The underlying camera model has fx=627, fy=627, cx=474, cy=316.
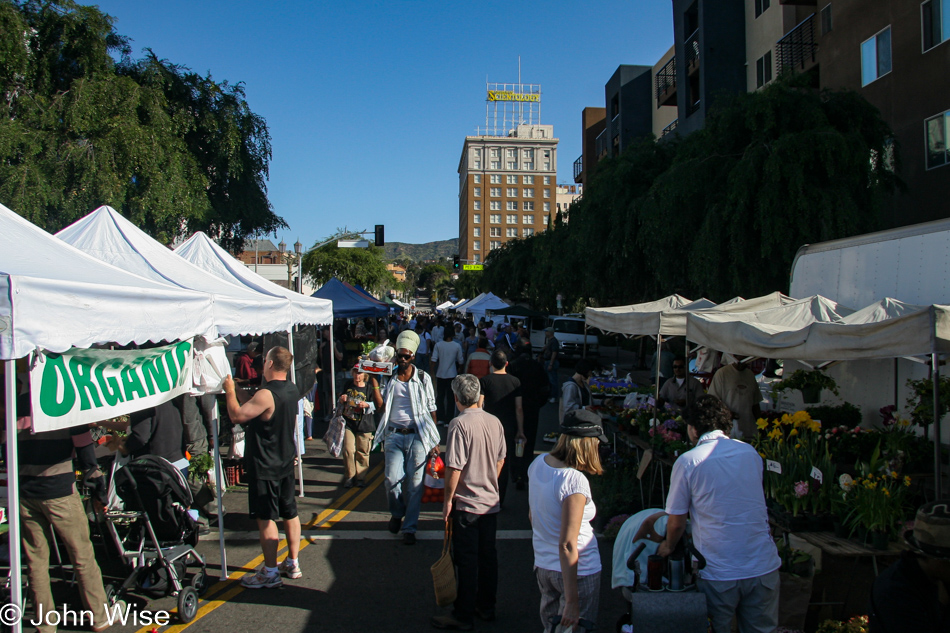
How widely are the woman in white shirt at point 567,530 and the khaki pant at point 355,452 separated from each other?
4967 millimetres

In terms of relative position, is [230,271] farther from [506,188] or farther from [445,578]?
[506,188]

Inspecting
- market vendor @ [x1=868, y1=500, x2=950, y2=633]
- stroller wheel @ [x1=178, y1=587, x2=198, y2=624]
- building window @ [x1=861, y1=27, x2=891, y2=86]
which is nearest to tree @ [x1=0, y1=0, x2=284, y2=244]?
stroller wheel @ [x1=178, y1=587, x2=198, y2=624]

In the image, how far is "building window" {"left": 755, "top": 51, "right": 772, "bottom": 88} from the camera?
23691 mm

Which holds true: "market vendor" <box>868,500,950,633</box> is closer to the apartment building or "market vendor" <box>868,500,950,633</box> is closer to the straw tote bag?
the straw tote bag


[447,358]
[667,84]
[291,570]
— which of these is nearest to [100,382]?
[291,570]

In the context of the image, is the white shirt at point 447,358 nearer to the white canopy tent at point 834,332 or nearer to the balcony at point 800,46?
the white canopy tent at point 834,332

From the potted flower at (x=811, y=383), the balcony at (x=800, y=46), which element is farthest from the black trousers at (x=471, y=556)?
the balcony at (x=800, y=46)

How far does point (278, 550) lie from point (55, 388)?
9.90ft

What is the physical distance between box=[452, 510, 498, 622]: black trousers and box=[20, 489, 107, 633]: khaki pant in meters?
2.48

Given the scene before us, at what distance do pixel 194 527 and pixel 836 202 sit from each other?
1223cm

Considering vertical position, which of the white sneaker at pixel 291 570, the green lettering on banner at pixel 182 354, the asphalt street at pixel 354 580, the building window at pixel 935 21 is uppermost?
the building window at pixel 935 21

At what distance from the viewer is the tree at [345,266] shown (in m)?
53.2

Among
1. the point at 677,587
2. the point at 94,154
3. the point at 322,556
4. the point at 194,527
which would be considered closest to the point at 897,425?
the point at 677,587

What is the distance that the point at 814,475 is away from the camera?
15.8 feet
